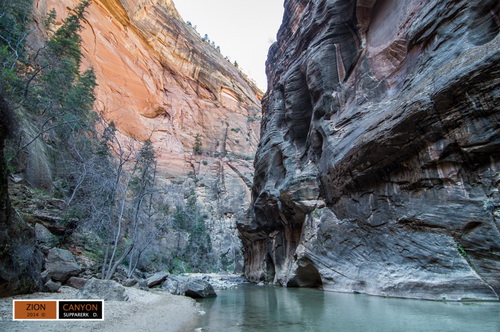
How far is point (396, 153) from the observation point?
10.0 meters

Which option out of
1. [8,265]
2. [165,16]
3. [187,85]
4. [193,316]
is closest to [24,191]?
[8,265]

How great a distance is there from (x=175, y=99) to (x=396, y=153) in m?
46.1

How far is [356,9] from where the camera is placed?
14812mm

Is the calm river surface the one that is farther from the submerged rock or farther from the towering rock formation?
the towering rock formation

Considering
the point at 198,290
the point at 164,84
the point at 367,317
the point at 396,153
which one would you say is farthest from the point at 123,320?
the point at 164,84

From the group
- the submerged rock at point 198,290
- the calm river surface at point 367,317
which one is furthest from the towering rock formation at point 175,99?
the calm river surface at point 367,317

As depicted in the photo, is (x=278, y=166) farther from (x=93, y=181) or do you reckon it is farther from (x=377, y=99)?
(x=93, y=181)

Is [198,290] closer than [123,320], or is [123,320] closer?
[123,320]

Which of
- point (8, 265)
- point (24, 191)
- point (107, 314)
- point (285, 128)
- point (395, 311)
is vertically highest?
point (285, 128)

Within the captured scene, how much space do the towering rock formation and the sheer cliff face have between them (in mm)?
26753

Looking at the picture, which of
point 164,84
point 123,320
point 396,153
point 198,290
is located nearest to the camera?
point 123,320

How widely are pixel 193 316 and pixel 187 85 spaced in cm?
5071

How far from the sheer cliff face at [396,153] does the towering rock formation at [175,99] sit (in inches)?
1053

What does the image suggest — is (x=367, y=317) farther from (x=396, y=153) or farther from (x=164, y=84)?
(x=164, y=84)
